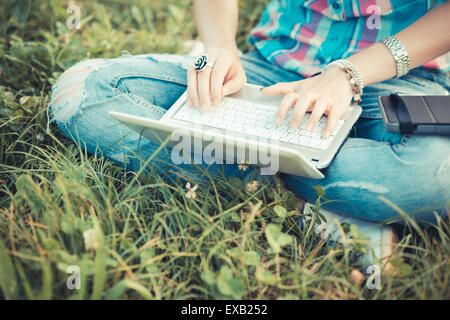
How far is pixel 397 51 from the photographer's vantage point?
1.32 metres

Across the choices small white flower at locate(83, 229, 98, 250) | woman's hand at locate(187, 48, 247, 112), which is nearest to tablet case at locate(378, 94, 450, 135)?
woman's hand at locate(187, 48, 247, 112)

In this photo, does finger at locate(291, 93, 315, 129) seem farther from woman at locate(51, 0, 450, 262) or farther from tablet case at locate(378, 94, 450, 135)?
tablet case at locate(378, 94, 450, 135)

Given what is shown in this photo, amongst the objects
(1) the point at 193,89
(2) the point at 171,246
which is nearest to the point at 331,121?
(1) the point at 193,89

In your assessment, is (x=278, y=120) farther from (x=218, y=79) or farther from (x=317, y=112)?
(x=218, y=79)

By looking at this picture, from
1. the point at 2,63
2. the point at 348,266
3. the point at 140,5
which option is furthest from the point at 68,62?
the point at 348,266

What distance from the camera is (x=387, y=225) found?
1263 mm

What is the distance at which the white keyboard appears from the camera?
1217 mm

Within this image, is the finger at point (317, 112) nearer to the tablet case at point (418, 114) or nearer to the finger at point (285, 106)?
the finger at point (285, 106)

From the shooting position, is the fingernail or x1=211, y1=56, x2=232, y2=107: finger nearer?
the fingernail

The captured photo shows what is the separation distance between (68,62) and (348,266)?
1668 millimetres

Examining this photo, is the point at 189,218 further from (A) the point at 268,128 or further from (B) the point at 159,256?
(A) the point at 268,128

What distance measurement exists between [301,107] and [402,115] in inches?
11.9

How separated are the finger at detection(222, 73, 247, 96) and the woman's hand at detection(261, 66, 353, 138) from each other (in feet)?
0.48

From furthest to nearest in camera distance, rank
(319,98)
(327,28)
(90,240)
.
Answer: (327,28) → (319,98) → (90,240)
